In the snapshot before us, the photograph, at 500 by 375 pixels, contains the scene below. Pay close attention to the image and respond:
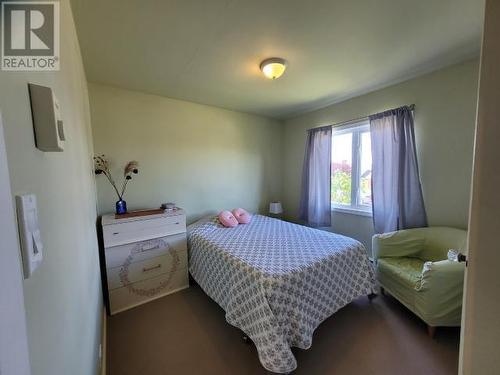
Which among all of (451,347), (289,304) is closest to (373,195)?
(451,347)

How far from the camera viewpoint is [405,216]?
2.38m

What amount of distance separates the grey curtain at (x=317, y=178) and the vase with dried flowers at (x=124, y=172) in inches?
97.5

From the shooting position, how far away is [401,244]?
7.20 ft

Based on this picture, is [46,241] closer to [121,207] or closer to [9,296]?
[9,296]

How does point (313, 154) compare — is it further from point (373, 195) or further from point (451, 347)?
point (451, 347)

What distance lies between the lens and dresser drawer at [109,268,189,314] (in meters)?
2.09

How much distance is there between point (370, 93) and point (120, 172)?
128 inches

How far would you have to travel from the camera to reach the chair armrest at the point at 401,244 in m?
2.18

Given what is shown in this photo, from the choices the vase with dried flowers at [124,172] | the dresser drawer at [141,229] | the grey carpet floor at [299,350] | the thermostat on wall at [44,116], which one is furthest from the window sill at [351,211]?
the thermostat on wall at [44,116]

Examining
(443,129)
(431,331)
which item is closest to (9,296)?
(431,331)

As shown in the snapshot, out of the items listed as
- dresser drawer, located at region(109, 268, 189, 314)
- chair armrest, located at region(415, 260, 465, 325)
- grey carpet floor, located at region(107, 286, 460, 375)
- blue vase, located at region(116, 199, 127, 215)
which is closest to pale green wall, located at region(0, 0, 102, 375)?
grey carpet floor, located at region(107, 286, 460, 375)

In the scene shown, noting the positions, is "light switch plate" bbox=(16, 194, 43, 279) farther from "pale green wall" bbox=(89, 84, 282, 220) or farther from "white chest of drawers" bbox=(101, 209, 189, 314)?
"pale green wall" bbox=(89, 84, 282, 220)

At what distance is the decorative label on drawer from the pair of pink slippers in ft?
2.27

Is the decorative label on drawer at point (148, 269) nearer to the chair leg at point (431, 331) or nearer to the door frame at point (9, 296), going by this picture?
the door frame at point (9, 296)
